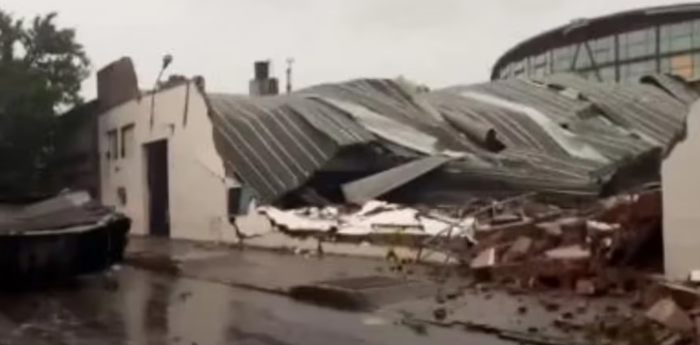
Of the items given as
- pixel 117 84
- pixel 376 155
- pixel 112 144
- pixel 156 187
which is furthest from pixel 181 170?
pixel 117 84

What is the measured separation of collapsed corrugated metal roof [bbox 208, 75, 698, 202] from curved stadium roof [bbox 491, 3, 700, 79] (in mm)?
22816

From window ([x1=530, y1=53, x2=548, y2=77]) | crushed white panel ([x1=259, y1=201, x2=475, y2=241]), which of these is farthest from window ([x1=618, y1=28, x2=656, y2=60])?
crushed white panel ([x1=259, y1=201, x2=475, y2=241])

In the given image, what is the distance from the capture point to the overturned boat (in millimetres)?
14844

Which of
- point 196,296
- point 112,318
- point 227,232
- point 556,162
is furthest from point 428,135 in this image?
point 112,318

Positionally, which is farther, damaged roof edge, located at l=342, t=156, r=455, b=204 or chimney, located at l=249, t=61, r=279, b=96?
chimney, located at l=249, t=61, r=279, b=96

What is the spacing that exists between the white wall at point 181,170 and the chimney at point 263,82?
29.0 ft

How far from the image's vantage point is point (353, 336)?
31.7 feet

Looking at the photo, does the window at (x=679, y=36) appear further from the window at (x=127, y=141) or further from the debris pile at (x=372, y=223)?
the debris pile at (x=372, y=223)

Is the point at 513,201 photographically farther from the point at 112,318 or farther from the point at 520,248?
the point at 112,318

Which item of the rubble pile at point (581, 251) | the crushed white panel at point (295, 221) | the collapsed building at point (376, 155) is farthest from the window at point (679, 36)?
the rubble pile at point (581, 251)

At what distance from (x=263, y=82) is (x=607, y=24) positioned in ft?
87.0

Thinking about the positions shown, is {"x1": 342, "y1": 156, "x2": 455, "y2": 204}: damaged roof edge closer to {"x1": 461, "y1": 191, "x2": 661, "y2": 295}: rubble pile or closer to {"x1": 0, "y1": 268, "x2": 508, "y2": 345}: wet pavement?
{"x1": 0, "y1": 268, "x2": 508, "y2": 345}: wet pavement

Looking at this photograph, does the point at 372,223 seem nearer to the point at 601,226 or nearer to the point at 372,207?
the point at 372,207

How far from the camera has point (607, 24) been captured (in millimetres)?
55906
